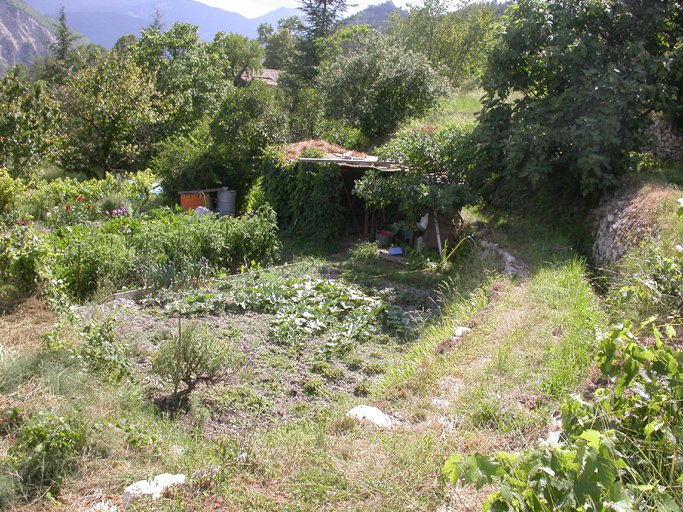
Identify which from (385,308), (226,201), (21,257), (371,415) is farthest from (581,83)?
(226,201)

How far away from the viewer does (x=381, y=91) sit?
1689 centimetres

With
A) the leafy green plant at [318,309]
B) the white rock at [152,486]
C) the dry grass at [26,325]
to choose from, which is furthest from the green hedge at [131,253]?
the white rock at [152,486]

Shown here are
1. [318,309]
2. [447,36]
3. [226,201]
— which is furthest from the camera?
[447,36]

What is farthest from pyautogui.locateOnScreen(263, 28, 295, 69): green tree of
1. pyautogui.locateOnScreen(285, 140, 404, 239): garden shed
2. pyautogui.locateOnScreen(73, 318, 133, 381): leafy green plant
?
pyautogui.locateOnScreen(73, 318, 133, 381): leafy green plant

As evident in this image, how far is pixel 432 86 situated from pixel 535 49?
8.63 m

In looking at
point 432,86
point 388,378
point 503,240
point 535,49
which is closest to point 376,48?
point 432,86

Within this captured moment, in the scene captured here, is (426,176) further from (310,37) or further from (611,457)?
(310,37)

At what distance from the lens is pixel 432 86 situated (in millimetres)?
16844

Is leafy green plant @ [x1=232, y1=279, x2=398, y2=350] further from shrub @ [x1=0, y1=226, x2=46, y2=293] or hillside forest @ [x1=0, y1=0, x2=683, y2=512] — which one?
shrub @ [x1=0, y1=226, x2=46, y2=293]

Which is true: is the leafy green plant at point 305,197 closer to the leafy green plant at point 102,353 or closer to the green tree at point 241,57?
the leafy green plant at point 102,353

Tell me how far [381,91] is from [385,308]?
12002 mm

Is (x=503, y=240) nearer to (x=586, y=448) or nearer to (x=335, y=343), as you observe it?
(x=335, y=343)

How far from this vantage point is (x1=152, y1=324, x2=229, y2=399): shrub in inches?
172

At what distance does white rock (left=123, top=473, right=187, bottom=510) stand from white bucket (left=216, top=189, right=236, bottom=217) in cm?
1055
